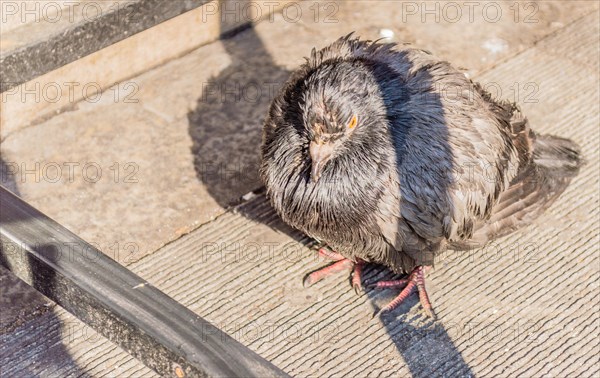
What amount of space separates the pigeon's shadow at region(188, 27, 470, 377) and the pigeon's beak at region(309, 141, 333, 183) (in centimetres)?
80

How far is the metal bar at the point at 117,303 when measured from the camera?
2508 mm

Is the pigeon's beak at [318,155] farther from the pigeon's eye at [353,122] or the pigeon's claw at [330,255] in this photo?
the pigeon's claw at [330,255]

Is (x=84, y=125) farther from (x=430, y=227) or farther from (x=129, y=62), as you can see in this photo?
(x=430, y=227)

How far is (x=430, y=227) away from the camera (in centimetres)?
443

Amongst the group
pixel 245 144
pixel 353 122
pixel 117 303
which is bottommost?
pixel 245 144

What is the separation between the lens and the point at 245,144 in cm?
563

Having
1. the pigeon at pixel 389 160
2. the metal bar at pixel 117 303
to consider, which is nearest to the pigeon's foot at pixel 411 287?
the pigeon at pixel 389 160

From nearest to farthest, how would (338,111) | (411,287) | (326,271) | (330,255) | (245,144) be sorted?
(338,111)
(411,287)
(326,271)
(330,255)
(245,144)

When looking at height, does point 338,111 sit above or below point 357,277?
above

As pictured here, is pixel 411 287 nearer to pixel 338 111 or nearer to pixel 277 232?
pixel 277 232

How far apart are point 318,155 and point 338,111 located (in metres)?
0.23

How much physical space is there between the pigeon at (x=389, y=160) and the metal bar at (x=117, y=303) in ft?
5.56

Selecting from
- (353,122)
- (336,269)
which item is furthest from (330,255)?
(353,122)

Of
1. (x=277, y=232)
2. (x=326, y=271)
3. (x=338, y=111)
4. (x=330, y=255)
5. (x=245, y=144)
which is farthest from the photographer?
(x=245, y=144)
